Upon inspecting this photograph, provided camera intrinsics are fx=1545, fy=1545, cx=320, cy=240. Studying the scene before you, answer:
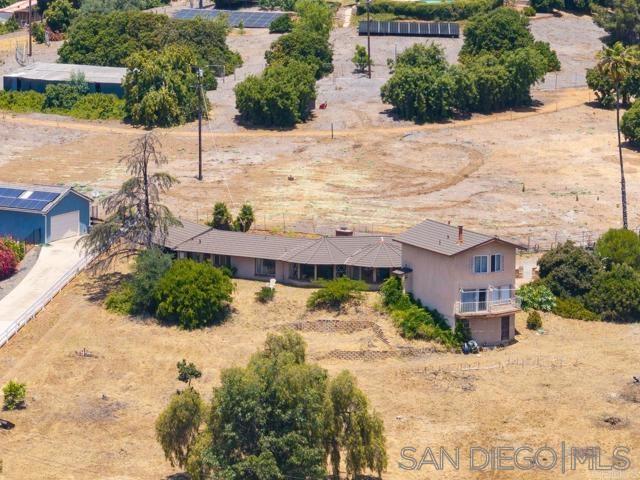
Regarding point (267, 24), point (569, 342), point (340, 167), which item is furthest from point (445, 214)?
point (267, 24)

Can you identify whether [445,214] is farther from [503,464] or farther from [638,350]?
[503,464]

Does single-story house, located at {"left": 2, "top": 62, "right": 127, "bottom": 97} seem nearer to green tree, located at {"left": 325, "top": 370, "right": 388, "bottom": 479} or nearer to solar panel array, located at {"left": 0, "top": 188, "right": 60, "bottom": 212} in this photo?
solar panel array, located at {"left": 0, "top": 188, "right": 60, "bottom": 212}

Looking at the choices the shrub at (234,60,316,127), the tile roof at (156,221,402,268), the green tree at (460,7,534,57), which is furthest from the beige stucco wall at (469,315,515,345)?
the green tree at (460,7,534,57)

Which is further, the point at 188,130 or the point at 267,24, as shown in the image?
the point at 267,24

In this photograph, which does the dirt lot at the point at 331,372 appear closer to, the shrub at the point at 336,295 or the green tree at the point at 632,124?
the shrub at the point at 336,295

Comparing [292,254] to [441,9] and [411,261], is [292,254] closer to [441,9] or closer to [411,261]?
[411,261]

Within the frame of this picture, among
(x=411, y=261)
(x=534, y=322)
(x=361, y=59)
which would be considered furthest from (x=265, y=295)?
(x=361, y=59)

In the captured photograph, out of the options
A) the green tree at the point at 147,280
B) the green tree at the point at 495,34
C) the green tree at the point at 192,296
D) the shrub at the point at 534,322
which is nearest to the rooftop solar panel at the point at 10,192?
the green tree at the point at 147,280
